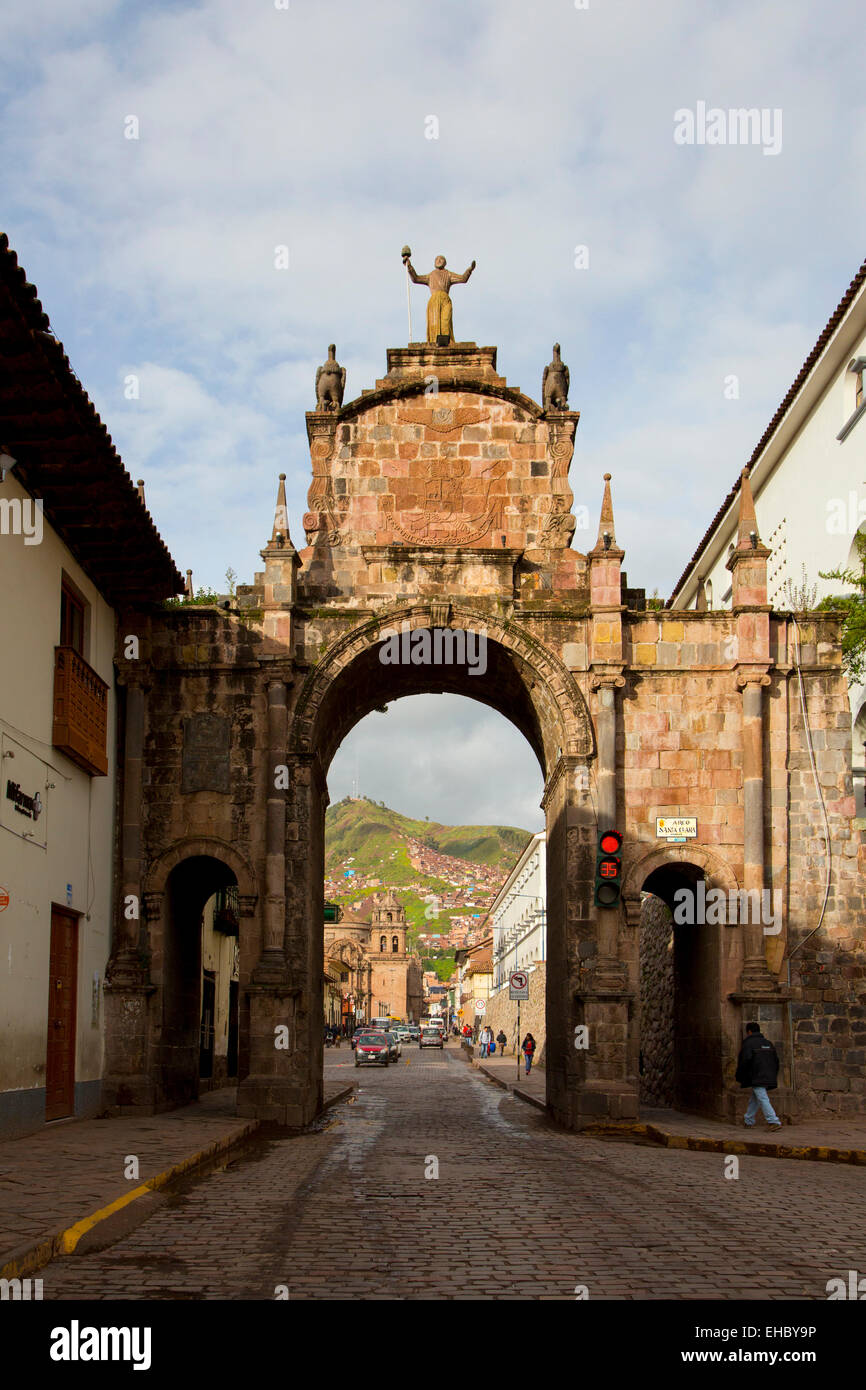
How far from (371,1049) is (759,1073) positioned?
36.0 metres

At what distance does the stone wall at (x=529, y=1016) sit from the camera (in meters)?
45.1

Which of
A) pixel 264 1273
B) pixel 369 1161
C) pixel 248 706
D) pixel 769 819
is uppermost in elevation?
pixel 248 706

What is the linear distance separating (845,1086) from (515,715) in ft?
28.1

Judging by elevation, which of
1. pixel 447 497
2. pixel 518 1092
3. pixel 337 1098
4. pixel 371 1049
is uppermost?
pixel 447 497

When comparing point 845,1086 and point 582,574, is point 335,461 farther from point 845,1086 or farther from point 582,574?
point 845,1086

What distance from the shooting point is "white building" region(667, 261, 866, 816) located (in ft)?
72.7

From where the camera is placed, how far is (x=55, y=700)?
16.4m

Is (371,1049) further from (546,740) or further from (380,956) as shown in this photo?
(380,956)

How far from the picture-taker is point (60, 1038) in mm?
16797

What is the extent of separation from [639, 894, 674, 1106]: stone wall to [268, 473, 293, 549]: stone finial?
10.3 metres

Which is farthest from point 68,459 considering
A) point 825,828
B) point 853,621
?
point 825,828

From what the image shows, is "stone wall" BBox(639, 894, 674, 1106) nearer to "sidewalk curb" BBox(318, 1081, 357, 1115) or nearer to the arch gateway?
the arch gateway

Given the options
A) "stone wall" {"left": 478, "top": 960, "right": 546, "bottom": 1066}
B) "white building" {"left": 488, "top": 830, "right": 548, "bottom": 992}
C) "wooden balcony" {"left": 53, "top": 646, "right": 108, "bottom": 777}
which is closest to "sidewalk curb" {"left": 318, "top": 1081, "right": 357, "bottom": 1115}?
"wooden balcony" {"left": 53, "top": 646, "right": 108, "bottom": 777}
